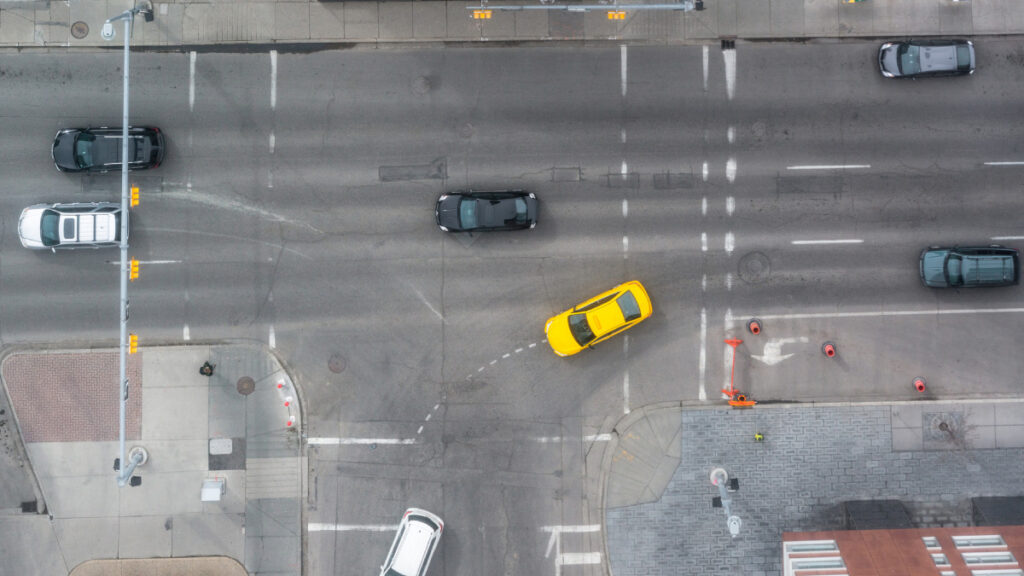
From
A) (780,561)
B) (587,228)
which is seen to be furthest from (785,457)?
(587,228)

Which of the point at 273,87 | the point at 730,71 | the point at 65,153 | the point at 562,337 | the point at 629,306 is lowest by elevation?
the point at 562,337

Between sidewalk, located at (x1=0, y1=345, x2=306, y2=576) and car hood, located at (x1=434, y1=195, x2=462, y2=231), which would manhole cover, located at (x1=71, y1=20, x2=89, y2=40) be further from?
car hood, located at (x1=434, y1=195, x2=462, y2=231)

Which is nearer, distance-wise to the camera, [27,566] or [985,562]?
[985,562]

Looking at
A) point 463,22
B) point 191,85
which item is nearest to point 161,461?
point 191,85

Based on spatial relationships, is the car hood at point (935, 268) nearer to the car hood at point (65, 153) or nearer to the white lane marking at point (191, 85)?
the white lane marking at point (191, 85)

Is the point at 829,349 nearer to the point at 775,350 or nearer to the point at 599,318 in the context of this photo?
the point at 775,350

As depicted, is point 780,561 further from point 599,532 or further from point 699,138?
point 699,138
